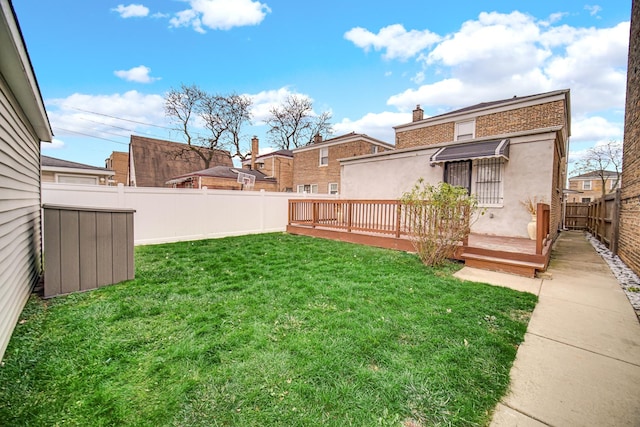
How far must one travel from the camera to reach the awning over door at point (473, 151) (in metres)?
7.31

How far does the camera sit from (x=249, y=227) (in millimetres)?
9547

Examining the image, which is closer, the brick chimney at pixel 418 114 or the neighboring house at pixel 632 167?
the neighboring house at pixel 632 167

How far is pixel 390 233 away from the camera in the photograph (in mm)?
7184

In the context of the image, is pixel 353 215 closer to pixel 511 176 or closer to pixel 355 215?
pixel 355 215

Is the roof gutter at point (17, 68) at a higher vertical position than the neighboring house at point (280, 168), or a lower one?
lower

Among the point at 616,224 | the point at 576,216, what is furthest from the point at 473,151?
the point at 576,216

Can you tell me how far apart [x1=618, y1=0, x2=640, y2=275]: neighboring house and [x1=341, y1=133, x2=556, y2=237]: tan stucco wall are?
1.39 meters

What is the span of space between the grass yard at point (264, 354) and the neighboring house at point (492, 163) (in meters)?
3.38

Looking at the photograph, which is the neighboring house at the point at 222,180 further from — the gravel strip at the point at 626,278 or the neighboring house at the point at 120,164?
the neighboring house at the point at 120,164

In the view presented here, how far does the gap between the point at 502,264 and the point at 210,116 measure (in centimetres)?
2563

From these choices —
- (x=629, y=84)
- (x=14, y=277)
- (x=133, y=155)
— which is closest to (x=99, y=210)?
(x=14, y=277)

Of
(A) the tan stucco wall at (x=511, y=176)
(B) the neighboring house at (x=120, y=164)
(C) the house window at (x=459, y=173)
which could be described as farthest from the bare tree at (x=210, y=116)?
(C) the house window at (x=459, y=173)

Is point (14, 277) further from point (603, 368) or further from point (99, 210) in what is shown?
point (603, 368)

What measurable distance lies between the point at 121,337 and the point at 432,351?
9.43ft
